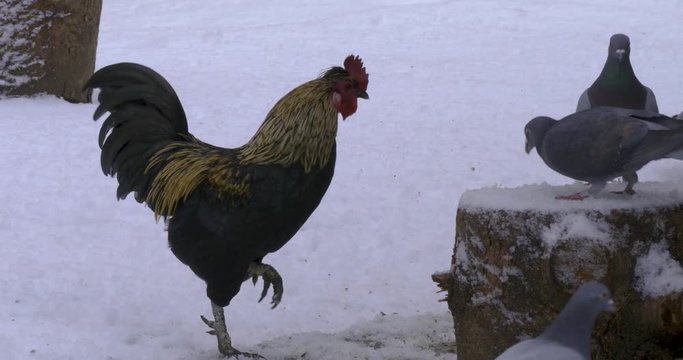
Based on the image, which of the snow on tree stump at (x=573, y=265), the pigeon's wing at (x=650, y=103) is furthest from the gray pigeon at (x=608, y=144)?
the pigeon's wing at (x=650, y=103)

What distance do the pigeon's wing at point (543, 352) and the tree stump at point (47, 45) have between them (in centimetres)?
852

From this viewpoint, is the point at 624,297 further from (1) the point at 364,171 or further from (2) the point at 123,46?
(2) the point at 123,46

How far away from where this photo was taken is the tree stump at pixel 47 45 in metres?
11.1

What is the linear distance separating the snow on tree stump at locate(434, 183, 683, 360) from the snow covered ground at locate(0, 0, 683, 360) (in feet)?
3.23

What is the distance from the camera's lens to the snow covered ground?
6.11 meters

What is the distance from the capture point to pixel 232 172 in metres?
5.21

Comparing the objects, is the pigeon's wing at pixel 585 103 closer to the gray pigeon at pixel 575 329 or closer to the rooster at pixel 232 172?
the rooster at pixel 232 172

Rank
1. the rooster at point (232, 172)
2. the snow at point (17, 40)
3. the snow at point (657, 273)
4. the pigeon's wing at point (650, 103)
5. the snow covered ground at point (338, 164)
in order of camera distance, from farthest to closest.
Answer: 1. the snow at point (17, 40)
2. the pigeon's wing at point (650, 103)
3. the snow covered ground at point (338, 164)
4. the rooster at point (232, 172)
5. the snow at point (657, 273)

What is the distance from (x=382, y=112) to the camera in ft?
36.6

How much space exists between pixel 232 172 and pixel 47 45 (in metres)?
6.83

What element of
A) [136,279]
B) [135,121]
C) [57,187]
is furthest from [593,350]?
[57,187]

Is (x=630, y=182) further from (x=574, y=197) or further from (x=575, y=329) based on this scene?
(x=575, y=329)

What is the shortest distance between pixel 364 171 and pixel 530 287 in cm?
472

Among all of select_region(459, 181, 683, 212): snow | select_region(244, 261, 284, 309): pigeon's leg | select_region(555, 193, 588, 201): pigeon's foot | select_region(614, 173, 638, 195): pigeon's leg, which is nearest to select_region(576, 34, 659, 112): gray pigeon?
select_region(459, 181, 683, 212): snow
